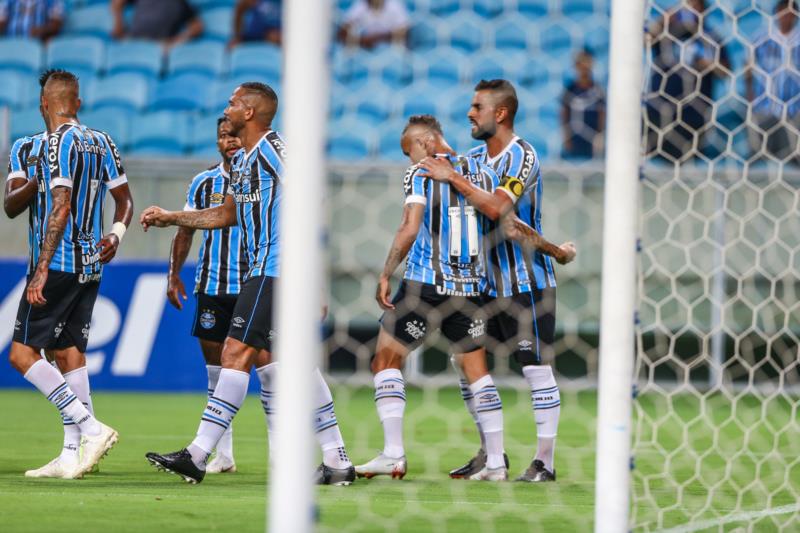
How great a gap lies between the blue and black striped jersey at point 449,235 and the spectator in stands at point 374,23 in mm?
6176

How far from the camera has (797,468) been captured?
602 centimetres

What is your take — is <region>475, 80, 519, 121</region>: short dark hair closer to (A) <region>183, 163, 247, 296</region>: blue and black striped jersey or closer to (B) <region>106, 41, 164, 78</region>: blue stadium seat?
(A) <region>183, 163, 247, 296</region>: blue and black striped jersey

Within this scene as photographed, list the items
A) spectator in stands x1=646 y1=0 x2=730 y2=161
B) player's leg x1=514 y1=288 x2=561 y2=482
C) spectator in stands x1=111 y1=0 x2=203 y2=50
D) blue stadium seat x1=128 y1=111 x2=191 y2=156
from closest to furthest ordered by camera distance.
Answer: player's leg x1=514 y1=288 x2=561 y2=482, spectator in stands x1=646 y1=0 x2=730 y2=161, blue stadium seat x1=128 y1=111 x2=191 y2=156, spectator in stands x1=111 y1=0 x2=203 y2=50

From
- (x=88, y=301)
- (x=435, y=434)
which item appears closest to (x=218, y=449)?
(x=88, y=301)

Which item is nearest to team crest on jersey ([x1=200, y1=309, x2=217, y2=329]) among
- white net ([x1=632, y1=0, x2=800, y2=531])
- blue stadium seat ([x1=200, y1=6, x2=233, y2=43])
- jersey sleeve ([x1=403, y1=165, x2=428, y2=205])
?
jersey sleeve ([x1=403, y1=165, x2=428, y2=205])

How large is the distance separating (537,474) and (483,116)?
1.60m

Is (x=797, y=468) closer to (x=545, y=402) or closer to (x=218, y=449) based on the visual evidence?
(x=545, y=402)

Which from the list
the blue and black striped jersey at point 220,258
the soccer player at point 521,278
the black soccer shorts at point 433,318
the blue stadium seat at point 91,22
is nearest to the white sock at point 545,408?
the soccer player at point 521,278

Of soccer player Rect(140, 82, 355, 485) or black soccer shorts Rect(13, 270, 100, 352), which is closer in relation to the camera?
soccer player Rect(140, 82, 355, 485)

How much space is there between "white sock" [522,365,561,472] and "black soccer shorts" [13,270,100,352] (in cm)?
200

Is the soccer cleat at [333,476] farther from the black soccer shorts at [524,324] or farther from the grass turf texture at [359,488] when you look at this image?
the black soccer shorts at [524,324]

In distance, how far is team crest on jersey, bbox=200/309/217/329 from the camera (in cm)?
588

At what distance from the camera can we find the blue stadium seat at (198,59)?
481 inches

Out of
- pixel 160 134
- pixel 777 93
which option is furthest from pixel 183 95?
pixel 777 93
